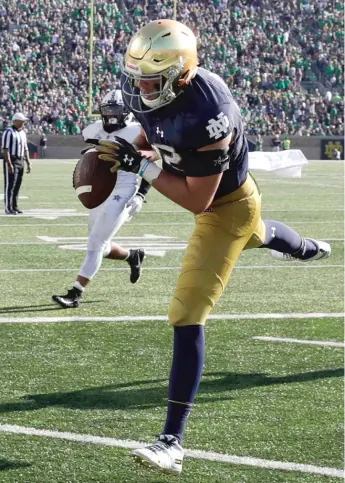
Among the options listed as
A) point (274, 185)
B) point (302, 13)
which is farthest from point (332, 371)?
point (302, 13)

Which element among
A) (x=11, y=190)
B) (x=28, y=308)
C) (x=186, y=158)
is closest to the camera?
(x=186, y=158)

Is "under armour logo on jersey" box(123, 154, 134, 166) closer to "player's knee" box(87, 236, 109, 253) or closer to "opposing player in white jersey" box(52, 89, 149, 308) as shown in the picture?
"opposing player in white jersey" box(52, 89, 149, 308)

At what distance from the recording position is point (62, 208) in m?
14.1

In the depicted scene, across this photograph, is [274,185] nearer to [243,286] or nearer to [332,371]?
[243,286]

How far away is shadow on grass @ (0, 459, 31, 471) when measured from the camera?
3227mm

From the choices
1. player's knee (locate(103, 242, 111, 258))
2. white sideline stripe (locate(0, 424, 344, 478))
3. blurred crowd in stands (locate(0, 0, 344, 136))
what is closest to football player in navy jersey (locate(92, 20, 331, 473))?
white sideline stripe (locate(0, 424, 344, 478))

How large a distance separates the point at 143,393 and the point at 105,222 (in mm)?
2500

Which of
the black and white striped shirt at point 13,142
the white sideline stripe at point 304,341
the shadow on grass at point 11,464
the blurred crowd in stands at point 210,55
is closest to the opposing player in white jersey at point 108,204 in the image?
the white sideline stripe at point 304,341

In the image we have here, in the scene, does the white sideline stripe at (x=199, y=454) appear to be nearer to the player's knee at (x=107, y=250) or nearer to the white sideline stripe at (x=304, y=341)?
the white sideline stripe at (x=304, y=341)

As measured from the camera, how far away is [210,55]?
3544 centimetres

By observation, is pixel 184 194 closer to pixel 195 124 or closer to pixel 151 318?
pixel 195 124

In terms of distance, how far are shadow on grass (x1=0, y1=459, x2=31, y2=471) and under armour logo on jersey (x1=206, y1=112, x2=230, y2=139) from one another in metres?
1.28

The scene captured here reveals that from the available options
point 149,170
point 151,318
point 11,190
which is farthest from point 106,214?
point 11,190

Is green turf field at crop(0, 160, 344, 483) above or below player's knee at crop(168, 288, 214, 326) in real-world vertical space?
below
